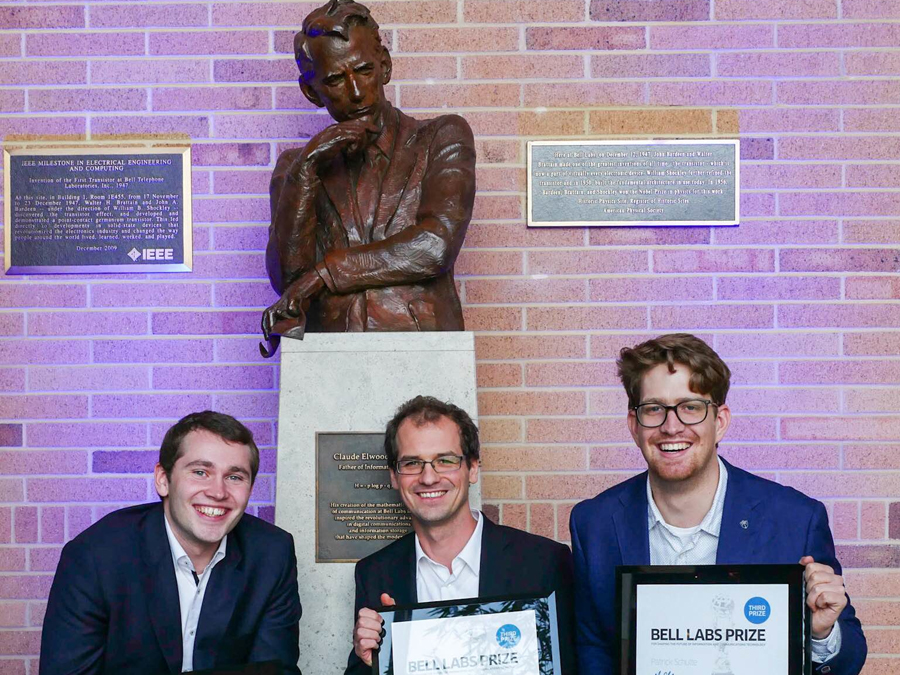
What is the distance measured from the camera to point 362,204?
11.0 feet

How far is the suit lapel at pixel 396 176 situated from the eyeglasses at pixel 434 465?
92 centimetres

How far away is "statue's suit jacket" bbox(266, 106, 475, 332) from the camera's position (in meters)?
3.20

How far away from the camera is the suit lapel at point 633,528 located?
2.57 m

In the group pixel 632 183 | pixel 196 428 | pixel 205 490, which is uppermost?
pixel 632 183

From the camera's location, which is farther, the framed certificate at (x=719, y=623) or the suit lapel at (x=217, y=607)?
the suit lapel at (x=217, y=607)

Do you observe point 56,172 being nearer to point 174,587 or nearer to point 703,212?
point 174,587

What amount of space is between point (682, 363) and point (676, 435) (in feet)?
0.59

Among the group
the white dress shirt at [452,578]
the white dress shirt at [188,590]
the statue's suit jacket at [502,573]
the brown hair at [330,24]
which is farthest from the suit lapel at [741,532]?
the brown hair at [330,24]

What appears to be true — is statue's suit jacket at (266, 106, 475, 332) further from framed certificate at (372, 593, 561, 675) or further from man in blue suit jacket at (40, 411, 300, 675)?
framed certificate at (372, 593, 561, 675)

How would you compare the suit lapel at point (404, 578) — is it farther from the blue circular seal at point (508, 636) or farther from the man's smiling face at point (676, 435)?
the man's smiling face at point (676, 435)

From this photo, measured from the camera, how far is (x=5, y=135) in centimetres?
425

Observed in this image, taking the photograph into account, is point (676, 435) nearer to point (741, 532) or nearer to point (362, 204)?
point (741, 532)

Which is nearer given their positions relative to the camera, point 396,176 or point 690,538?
point 690,538

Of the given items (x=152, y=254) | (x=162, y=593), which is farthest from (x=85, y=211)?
(x=162, y=593)
